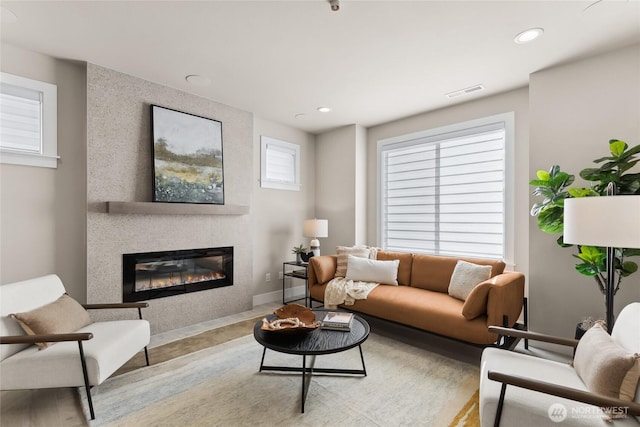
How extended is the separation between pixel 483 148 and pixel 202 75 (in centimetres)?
325

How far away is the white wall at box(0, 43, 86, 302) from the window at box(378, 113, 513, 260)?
3648 mm

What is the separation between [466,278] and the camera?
10.1 feet

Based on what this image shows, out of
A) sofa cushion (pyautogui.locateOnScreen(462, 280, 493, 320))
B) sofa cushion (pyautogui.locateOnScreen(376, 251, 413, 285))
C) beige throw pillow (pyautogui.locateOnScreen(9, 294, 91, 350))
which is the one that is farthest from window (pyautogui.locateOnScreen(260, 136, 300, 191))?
sofa cushion (pyautogui.locateOnScreen(462, 280, 493, 320))

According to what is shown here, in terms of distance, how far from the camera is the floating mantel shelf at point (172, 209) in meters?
2.93

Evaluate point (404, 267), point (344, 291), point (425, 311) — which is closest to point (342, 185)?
point (404, 267)

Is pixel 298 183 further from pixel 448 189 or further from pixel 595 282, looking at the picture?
pixel 595 282

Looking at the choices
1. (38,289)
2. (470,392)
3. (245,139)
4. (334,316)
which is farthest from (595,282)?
(38,289)

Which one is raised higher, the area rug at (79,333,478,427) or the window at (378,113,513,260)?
the window at (378,113,513,260)

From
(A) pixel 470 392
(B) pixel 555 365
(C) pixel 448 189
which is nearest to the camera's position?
(B) pixel 555 365

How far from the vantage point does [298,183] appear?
4.92 meters

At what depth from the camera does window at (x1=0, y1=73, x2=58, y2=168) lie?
8.37 ft

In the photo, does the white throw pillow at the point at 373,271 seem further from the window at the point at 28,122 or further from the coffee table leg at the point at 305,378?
the window at the point at 28,122

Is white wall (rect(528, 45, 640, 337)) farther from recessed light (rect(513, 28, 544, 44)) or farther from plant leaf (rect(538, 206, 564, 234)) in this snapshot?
recessed light (rect(513, 28, 544, 44))

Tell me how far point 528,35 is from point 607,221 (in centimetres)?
157
